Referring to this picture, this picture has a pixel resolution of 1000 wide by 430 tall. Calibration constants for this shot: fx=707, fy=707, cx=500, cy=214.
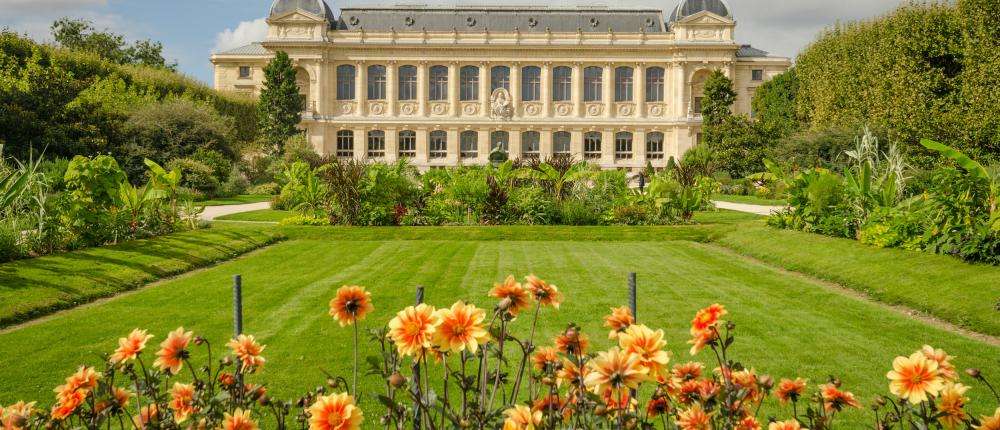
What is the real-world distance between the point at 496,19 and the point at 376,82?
1112cm

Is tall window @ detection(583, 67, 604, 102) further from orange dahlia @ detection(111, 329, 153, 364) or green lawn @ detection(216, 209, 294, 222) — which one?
orange dahlia @ detection(111, 329, 153, 364)

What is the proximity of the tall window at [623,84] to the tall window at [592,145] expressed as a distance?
336 cm

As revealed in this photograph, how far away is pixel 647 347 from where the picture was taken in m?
2.44

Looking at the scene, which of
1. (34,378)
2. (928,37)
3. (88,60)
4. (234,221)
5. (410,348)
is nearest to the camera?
(410,348)

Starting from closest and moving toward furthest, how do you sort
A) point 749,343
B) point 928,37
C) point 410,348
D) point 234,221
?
point 410,348
point 749,343
point 234,221
point 928,37

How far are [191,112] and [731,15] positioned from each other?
42113mm

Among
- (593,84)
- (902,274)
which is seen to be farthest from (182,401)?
(593,84)

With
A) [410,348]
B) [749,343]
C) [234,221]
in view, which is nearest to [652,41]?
[234,221]

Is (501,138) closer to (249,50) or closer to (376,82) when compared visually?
(376,82)

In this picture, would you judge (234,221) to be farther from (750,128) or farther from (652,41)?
(652,41)

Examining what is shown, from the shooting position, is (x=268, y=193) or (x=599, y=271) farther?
(x=268, y=193)

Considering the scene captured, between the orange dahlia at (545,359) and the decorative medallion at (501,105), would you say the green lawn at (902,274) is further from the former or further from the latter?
the decorative medallion at (501,105)

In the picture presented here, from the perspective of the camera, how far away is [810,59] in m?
41.3

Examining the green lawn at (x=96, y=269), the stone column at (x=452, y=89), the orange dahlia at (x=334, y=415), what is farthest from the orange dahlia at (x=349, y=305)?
the stone column at (x=452, y=89)
